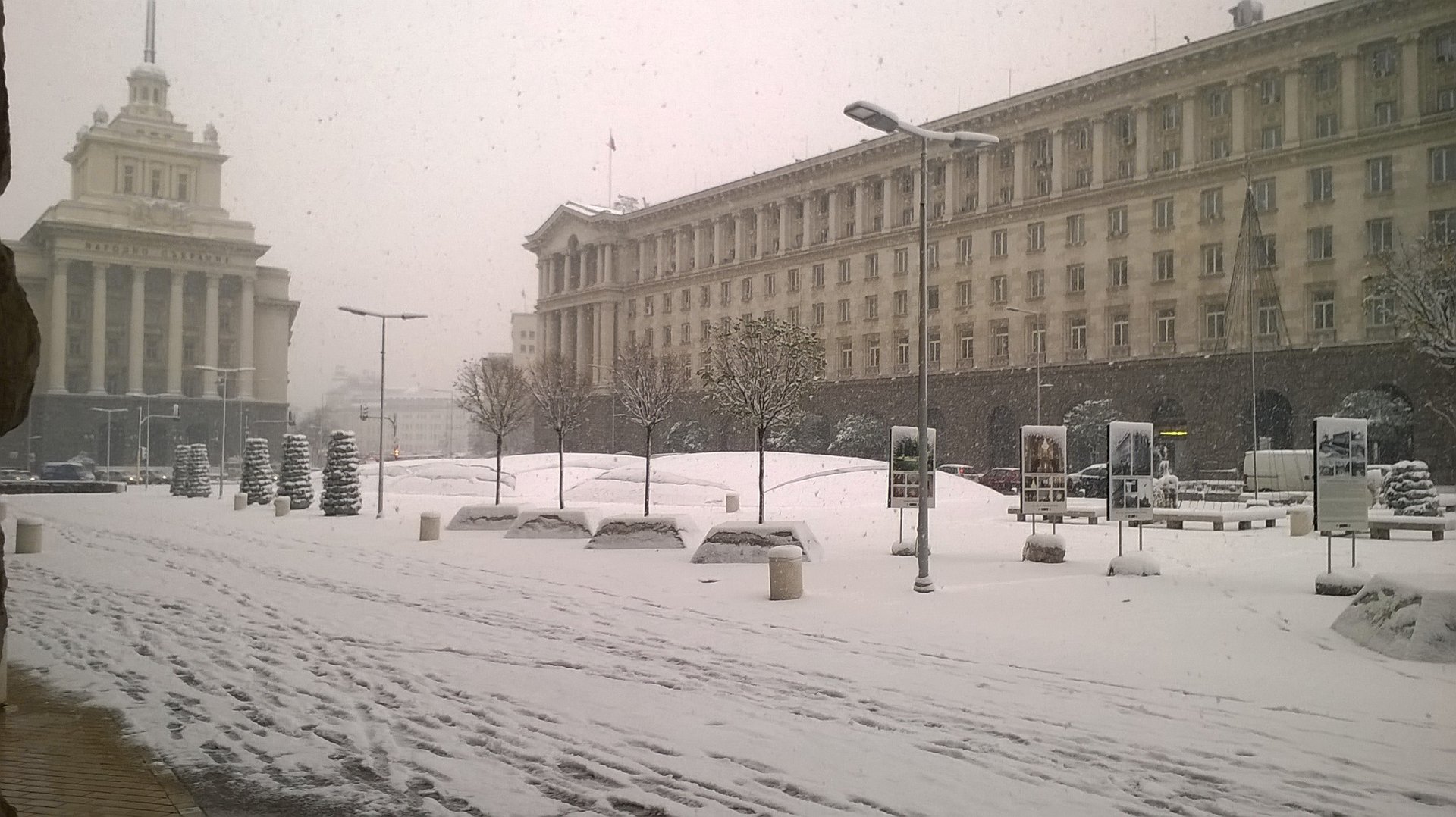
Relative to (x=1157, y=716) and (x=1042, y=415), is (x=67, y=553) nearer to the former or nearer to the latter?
(x=1157, y=716)

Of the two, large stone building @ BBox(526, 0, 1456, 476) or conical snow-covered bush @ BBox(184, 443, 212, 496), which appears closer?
large stone building @ BBox(526, 0, 1456, 476)

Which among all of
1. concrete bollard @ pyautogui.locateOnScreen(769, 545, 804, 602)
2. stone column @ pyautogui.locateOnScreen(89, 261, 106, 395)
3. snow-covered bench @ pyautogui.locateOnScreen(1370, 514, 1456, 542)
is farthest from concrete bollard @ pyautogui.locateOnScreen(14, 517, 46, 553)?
snow-covered bench @ pyautogui.locateOnScreen(1370, 514, 1456, 542)

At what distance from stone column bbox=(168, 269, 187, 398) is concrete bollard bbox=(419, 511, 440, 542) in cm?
771

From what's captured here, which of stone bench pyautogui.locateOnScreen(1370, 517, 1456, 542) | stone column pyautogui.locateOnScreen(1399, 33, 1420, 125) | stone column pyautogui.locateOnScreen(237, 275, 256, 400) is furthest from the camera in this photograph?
stone column pyautogui.locateOnScreen(1399, 33, 1420, 125)

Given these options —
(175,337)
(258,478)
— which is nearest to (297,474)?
(258,478)

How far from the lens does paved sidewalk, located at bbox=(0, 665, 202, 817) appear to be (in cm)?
612

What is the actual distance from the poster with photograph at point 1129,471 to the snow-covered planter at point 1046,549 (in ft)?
3.77

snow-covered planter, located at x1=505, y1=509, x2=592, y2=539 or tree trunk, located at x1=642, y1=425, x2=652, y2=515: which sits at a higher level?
tree trunk, located at x1=642, y1=425, x2=652, y2=515

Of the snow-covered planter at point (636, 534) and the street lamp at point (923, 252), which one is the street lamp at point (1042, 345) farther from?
the street lamp at point (923, 252)

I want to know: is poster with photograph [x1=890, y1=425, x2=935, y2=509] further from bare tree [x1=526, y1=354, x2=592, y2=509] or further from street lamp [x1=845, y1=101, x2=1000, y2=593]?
bare tree [x1=526, y1=354, x2=592, y2=509]

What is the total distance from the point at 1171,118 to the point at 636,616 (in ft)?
151

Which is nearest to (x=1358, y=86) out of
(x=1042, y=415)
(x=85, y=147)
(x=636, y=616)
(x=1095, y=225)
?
(x=1095, y=225)

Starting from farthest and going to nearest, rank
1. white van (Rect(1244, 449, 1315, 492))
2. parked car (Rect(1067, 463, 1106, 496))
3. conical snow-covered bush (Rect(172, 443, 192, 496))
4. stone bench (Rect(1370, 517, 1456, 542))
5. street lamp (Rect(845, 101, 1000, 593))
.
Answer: parked car (Rect(1067, 463, 1106, 496)) < conical snow-covered bush (Rect(172, 443, 192, 496)) < white van (Rect(1244, 449, 1315, 492)) < stone bench (Rect(1370, 517, 1456, 542)) < street lamp (Rect(845, 101, 1000, 593))

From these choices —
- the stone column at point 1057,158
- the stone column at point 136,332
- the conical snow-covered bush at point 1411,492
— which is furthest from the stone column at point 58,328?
the stone column at point 1057,158
